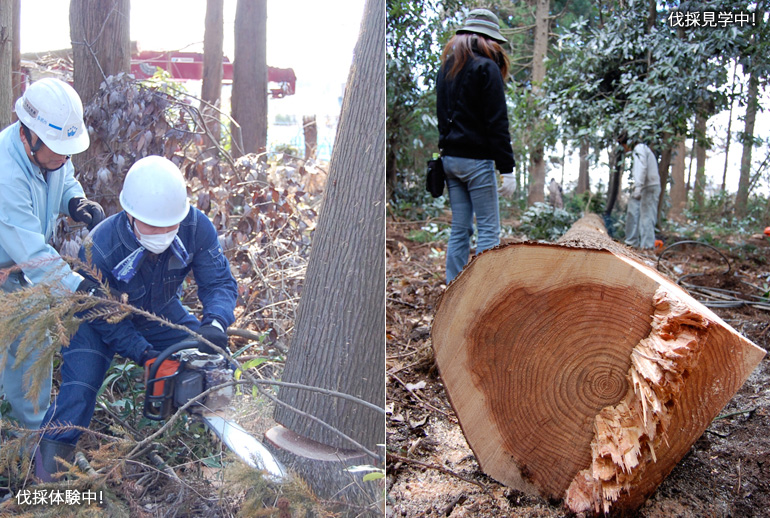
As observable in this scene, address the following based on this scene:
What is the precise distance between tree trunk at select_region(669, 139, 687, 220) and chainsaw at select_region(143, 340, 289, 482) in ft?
24.0

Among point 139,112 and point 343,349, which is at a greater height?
point 139,112

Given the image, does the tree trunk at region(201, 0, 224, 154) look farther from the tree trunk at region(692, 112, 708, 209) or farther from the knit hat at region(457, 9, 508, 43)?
the tree trunk at region(692, 112, 708, 209)

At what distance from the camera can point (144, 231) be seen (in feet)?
4.32

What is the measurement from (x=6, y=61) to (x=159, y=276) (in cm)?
59

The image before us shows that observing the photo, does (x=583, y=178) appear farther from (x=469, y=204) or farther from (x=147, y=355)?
(x=147, y=355)

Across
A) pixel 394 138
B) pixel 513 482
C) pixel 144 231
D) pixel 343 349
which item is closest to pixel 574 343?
pixel 513 482

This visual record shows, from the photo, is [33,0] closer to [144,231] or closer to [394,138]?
[144,231]

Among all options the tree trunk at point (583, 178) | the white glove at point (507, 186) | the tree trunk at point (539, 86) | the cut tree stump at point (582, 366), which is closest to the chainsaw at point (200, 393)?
the cut tree stump at point (582, 366)

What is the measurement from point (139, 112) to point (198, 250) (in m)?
0.36

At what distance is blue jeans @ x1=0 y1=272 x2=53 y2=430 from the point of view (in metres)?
1.25

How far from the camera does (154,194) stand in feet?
4.30

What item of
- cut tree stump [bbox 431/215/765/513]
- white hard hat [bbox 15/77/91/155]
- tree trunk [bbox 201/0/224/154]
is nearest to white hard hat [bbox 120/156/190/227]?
white hard hat [bbox 15/77/91/155]

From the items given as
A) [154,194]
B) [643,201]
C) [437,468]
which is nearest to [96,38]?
[154,194]

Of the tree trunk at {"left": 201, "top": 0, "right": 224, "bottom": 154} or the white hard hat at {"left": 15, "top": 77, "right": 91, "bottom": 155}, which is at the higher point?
the tree trunk at {"left": 201, "top": 0, "right": 224, "bottom": 154}
